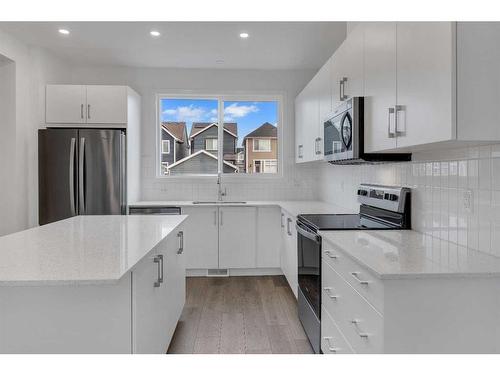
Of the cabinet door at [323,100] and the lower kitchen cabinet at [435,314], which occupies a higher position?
the cabinet door at [323,100]

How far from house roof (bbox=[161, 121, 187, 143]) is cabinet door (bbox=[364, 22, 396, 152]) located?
3100mm

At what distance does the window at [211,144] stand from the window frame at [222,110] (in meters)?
0.06

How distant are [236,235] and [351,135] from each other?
7.51ft

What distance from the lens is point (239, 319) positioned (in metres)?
3.21

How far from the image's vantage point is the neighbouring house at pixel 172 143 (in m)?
5.06

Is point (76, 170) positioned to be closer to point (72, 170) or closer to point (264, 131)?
point (72, 170)

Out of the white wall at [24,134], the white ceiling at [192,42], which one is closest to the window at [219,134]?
the white ceiling at [192,42]

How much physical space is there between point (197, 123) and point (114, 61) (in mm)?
1198

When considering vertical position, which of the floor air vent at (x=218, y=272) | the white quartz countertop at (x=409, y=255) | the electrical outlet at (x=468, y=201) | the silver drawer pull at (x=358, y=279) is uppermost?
the electrical outlet at (x=468, y=201)

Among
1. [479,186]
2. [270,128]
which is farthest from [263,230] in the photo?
[479,186]

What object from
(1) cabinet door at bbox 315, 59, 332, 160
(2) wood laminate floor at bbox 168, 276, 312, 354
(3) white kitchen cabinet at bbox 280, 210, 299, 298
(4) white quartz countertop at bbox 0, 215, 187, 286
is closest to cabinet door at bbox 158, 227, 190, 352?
(4) white quartz countertop at bbox 0, 215, 187, 286

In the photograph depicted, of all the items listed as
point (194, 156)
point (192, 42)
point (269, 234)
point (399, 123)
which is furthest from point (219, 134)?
point (399, 123)

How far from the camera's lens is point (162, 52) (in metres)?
4.30

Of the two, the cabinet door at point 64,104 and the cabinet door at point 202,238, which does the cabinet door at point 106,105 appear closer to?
the cabinet door at point 64,104
